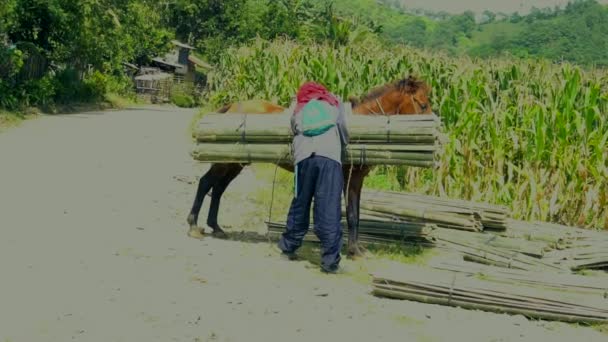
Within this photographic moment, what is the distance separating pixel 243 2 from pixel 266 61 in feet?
151

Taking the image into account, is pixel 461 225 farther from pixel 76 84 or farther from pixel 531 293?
pixel 76 84

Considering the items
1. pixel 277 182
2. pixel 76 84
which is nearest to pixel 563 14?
pixel 76 84

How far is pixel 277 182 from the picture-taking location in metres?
12.8

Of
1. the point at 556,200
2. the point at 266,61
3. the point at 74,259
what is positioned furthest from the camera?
the point at 266,61

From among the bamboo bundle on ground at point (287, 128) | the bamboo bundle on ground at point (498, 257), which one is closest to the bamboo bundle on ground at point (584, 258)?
the bamboo bundle on ground at point (498, 257)

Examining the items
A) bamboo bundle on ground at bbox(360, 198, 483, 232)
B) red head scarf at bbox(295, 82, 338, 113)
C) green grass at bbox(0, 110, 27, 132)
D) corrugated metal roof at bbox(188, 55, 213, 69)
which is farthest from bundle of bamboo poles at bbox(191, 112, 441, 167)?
corrugated metal roof at bbox(188, 55, 213, 69)

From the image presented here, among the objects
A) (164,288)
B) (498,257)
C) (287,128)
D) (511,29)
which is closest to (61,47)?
(287,128)

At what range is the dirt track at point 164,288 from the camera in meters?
5.50

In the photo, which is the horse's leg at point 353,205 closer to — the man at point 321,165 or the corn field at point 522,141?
the man at point 321,165

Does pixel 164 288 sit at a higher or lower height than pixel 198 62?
lower

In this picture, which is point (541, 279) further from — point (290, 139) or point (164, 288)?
point (164, 288)

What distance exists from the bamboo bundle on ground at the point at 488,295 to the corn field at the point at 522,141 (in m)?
4.05

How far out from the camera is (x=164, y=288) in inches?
252

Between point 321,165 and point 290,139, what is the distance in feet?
2.29
